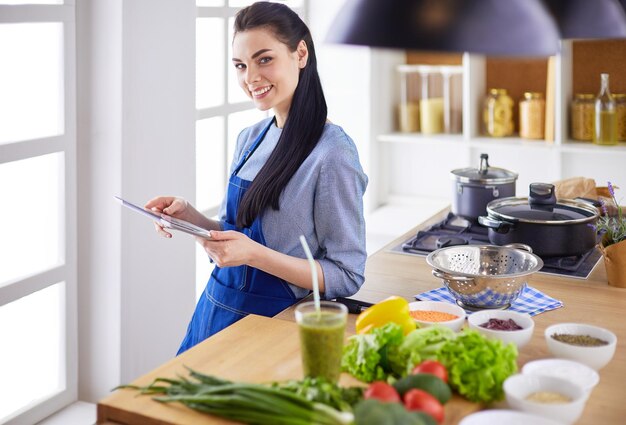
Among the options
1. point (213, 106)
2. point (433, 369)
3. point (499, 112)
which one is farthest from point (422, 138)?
point (433, 369)

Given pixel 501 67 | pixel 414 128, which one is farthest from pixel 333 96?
pixel 501 67

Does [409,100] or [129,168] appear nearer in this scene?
[129,168]

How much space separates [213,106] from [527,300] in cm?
208

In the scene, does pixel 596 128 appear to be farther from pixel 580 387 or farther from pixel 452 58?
pixel 580 387

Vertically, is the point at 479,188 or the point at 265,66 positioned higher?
the point at 265,66

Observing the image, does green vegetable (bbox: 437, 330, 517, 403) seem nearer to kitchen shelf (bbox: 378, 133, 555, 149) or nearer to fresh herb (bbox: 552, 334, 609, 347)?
fresh herb (bbox: 552, 334, 609, 347)

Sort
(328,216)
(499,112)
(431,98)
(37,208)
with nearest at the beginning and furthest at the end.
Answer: (328,216) < (37,208) < (499,112) < (431,98)

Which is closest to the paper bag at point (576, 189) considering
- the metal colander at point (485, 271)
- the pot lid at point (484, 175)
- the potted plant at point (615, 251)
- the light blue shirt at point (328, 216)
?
the pot lid at point (484, 175)

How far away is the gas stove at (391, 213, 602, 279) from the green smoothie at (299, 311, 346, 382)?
110 centimetres

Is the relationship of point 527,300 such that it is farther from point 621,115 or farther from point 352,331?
point 621,115

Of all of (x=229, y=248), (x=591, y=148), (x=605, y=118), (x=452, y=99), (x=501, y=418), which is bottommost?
(x=501, y=418)

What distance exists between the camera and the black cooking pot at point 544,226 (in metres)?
2.72

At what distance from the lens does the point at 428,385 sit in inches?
67.4

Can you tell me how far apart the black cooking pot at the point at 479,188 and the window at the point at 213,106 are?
50.5 inches
